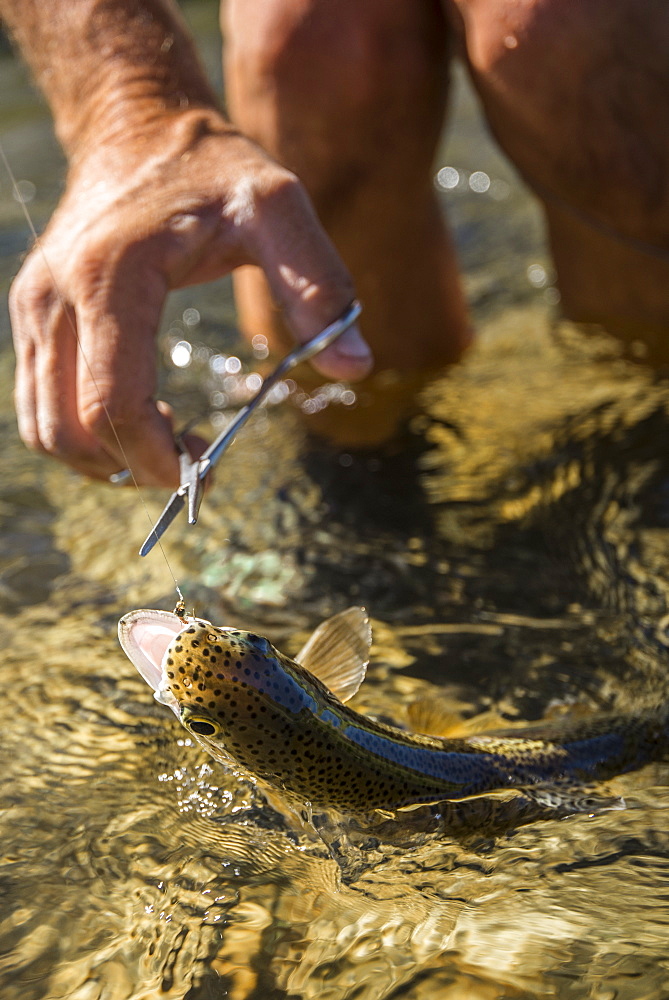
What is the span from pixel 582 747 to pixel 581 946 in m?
0.48

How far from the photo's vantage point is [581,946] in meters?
1.44

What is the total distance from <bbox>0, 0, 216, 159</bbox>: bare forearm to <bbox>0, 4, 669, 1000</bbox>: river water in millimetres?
1108

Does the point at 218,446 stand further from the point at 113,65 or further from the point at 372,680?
the point at 113,65

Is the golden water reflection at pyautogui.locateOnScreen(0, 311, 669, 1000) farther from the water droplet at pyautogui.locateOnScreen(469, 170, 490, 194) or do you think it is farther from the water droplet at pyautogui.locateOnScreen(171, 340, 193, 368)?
the water droplet at pyautogui.locateOnScreen(469, 170, 490, 194)

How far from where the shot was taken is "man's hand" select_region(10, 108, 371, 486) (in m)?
1.94

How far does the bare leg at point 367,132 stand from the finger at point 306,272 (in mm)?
1205

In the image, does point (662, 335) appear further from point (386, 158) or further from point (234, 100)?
point (234, 100)

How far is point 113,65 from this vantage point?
2377mm

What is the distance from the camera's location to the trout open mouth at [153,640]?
157 centimetres

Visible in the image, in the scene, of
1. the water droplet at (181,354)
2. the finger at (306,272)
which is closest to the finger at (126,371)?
the finger at (306,272)

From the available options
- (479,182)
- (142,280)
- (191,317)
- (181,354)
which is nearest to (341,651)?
(142,280)

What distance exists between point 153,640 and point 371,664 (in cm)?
76

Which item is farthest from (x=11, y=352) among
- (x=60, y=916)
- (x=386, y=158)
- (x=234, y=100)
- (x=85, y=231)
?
(x=60, y=916)

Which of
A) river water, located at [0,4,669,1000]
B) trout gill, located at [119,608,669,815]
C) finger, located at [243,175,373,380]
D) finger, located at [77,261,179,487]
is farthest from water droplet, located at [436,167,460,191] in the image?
trout gill, located at [119,608,669,815]
